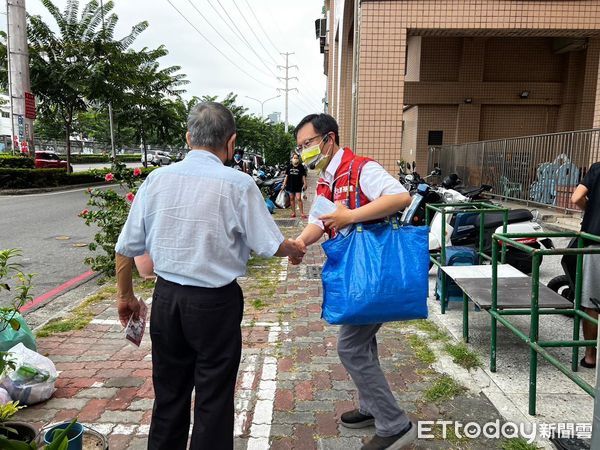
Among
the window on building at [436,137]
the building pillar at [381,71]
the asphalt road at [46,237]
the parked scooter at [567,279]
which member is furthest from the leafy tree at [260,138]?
the parked scooter at [567,279]

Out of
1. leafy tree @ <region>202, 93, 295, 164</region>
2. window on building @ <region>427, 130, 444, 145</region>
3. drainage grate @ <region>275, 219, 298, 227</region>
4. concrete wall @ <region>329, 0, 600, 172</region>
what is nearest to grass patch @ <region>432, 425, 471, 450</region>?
drainage grate @ <region>275, 219, 298, 227</region>

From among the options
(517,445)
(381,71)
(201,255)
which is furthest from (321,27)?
(201,255)

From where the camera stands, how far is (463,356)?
13.3ft

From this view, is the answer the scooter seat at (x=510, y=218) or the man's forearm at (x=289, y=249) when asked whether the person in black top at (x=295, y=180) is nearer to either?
the scooter seat at (x=510, y=218)

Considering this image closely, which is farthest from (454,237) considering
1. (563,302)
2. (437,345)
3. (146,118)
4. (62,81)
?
(146,118)

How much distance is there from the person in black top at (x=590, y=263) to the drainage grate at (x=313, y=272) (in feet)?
12.2

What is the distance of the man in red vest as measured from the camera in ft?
8.71

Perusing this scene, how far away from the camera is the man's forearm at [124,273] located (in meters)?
2.49

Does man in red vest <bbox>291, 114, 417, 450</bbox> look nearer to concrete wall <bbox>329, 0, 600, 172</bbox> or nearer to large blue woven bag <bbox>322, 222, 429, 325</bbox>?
→ large blue woven bag <bbox>322, 222, 429, 325</bbox>

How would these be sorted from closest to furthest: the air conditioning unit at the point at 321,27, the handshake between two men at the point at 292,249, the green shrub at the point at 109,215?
the handshake between two men at the point at 292,249 < the green shrub at the point at 109,215 < the air conditioning unit at the point at 321,27

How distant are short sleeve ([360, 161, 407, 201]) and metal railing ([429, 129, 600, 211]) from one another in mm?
7182

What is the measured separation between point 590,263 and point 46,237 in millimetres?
9524

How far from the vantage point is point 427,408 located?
332 cm

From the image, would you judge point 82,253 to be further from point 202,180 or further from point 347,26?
point 347,26
